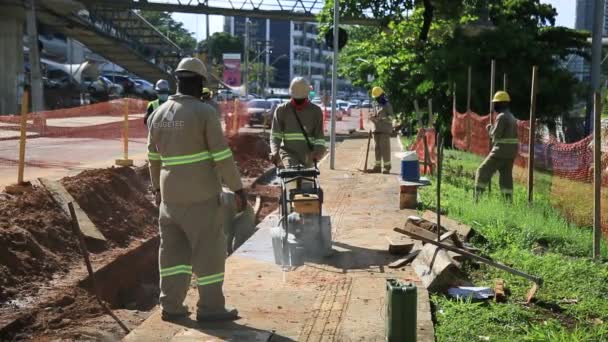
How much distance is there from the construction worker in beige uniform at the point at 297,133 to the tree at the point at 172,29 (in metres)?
84.2

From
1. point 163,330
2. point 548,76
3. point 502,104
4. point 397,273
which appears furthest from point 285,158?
point 548,76

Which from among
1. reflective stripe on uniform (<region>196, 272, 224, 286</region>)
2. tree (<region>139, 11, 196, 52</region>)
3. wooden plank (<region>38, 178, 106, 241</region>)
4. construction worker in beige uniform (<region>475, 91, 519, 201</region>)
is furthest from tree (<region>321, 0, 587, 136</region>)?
tree (<region>139, 11, 196, 52</region>)

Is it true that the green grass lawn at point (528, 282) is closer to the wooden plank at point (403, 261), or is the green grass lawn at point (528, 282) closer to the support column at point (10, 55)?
the wooden plank at point (403, 261)

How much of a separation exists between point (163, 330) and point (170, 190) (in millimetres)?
1022

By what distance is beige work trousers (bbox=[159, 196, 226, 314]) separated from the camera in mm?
5316

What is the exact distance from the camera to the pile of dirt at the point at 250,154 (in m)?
17.5

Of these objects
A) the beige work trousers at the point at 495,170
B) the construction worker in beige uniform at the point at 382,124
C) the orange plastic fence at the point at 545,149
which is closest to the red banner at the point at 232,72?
the orange plastic fence at the point at 545,149

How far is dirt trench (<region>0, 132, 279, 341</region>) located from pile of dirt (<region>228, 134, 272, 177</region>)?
5.45 meters

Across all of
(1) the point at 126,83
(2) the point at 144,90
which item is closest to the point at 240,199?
(2) the point at 144,90

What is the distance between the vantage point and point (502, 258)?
7.46 metres

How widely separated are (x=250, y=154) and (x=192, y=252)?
562 inches

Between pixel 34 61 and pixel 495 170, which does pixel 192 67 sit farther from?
pixel 34 61

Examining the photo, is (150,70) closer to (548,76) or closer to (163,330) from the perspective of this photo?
(548,76)

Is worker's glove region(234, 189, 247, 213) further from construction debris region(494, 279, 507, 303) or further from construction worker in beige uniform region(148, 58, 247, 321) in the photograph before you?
construction debris region(494, 279, 507, 303)
